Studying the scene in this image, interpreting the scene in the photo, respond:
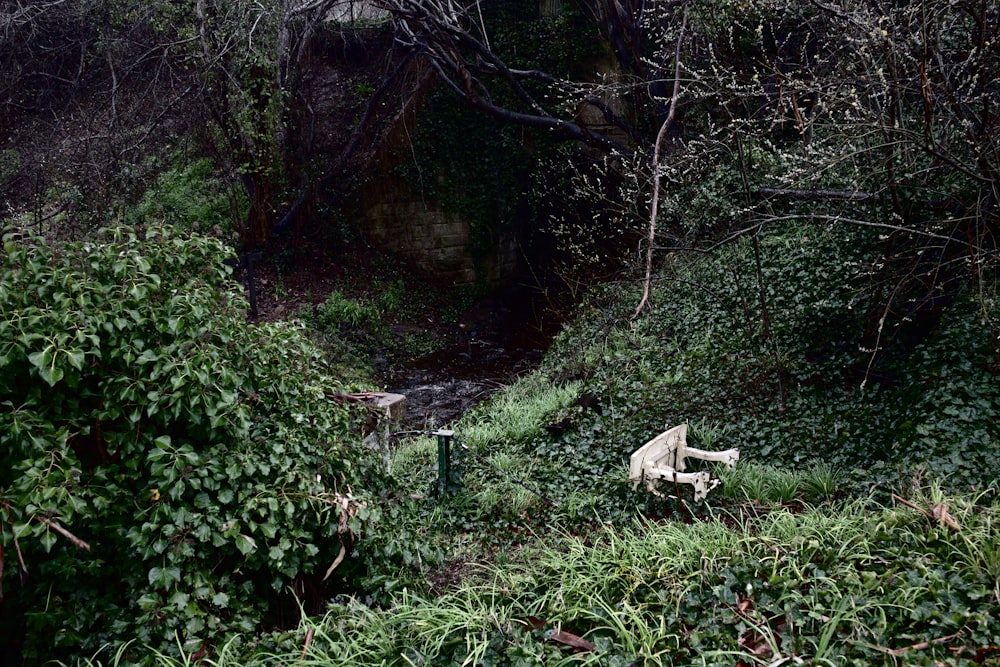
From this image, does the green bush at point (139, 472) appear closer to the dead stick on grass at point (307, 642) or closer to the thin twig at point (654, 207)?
the dead stick on grass at point (307, 642)

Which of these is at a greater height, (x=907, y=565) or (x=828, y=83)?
(x=828, y=83)

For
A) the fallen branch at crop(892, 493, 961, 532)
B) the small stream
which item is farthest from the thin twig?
the small stream

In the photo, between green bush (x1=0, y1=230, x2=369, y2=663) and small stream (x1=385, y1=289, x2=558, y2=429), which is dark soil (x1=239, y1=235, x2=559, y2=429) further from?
green bush (x1=0, y1=230, x2=369, y2=663)

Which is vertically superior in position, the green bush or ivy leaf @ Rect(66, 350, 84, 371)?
ivy leaf @ Rect(66, 350, 84, 371)

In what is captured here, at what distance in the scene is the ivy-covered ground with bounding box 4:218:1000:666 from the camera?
8.84ft

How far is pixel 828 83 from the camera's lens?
498 cm

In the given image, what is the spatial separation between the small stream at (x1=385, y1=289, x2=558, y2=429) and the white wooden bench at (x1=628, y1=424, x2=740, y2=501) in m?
3.52

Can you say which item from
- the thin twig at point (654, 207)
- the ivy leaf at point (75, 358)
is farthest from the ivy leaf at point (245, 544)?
the thin twig at point (654, 207)

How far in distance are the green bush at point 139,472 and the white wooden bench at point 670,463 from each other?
191 centimetres

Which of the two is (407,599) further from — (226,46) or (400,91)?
(400,91)

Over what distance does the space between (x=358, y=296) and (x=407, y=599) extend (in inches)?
352

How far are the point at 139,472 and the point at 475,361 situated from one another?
7.99 metres

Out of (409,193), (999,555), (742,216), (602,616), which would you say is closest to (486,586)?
(602,616)

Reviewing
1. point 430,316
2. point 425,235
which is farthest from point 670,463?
point 425,235
